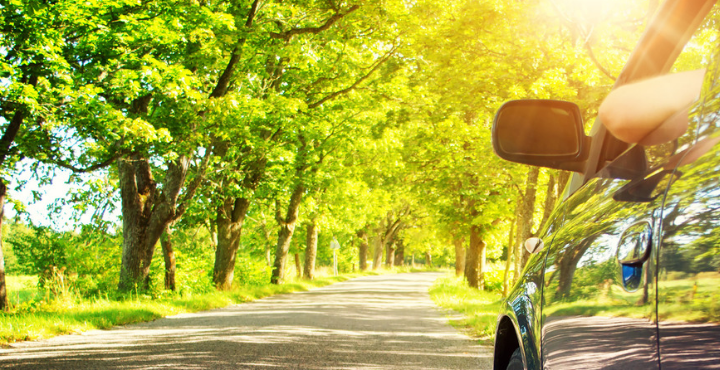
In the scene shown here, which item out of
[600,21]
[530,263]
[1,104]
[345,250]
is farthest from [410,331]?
[345,250]

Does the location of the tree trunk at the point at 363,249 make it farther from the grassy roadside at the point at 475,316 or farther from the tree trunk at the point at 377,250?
the grassy roadside at the point at 475,316

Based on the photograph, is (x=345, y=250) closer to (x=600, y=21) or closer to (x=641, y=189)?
(x=600, y=21)

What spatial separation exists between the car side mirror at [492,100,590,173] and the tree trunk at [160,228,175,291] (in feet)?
53.9

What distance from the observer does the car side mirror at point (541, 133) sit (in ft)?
7.02

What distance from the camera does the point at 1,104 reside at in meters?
9.78

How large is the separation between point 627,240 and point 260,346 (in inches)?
275

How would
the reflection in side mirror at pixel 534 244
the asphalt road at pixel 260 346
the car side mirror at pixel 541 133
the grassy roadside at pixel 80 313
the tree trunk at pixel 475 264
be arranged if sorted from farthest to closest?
the tree trunk at pixel 475 264 → the grassy roadside at pixel 80 313 → the asphalt road at pixel 260 346 → the reflection in side mirror at pixel 534 244 → the car side mirror at pixel 541 133

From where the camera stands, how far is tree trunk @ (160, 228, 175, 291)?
1773 cm

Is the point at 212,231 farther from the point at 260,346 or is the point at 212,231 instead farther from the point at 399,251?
the point at 399,251

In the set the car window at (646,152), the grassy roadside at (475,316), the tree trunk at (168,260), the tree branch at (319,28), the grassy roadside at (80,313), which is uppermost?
the tree branch at (319,28)

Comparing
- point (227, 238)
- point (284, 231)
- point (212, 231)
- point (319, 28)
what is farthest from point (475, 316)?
point (212, 231)

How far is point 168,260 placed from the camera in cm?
1844

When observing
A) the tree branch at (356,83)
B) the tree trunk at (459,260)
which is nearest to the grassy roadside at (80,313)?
the tree branch at (356,83)

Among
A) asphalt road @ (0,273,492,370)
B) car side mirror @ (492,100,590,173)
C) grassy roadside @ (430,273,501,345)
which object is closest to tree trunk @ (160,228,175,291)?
asphalt road @ (0,273,492,370)
